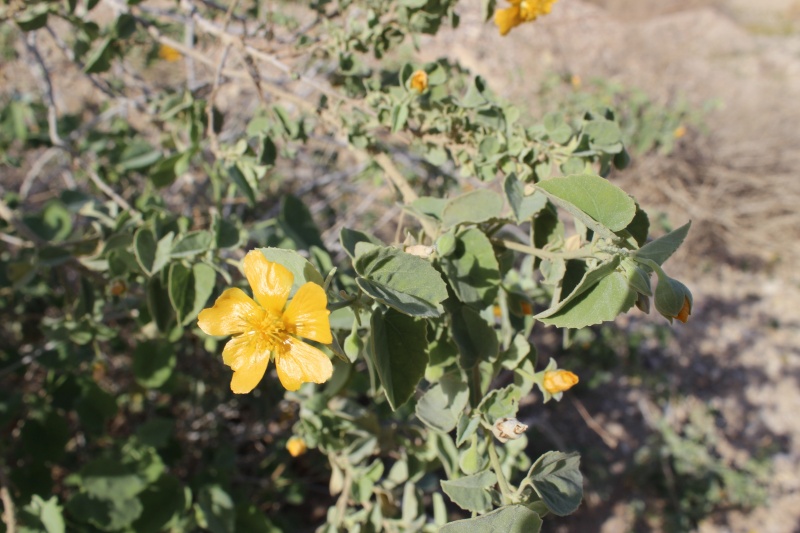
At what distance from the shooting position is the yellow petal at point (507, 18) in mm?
1361

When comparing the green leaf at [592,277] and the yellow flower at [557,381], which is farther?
the yellow flower at [557,381]

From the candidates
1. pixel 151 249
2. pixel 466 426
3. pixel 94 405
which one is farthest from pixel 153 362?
pixel 466 426

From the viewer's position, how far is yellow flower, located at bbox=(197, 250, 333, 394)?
0.81 meters

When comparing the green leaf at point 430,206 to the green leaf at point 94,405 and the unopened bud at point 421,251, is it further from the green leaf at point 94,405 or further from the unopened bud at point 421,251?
the green leaf at point 94,405

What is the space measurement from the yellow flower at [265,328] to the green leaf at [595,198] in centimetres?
38

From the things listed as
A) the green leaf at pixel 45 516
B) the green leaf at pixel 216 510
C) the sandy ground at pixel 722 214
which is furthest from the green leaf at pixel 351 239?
the sandy ground at pixel 722 214

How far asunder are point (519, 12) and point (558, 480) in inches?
44.1

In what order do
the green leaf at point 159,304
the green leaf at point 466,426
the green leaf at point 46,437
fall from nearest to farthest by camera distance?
the green leaf at point 466,426, the green leaf at point 159,304, the green leaf at point 46,437

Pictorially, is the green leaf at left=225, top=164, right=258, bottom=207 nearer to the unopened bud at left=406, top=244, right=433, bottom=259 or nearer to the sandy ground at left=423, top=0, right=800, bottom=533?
the unopened bud at left=406, top=244, right=433, bottom=259

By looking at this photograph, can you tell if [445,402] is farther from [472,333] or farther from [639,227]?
[639,227]

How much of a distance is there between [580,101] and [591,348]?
1476 millimetres

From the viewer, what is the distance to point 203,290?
109 centimetres

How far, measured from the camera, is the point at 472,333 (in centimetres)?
94

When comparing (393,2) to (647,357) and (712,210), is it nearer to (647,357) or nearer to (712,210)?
(647,357)
